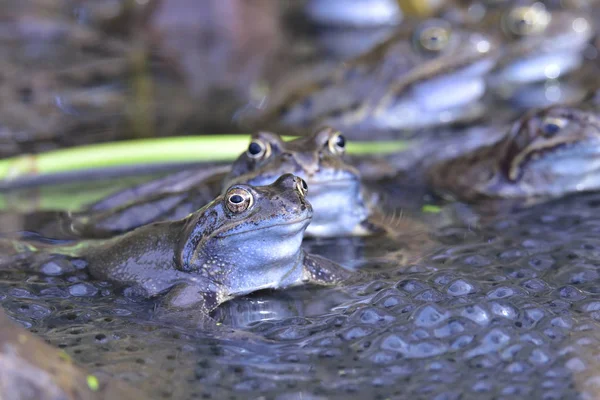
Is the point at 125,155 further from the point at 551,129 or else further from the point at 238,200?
the point at 551,129

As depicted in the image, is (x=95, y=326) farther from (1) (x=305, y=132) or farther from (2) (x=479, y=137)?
(1) (x=305, y=132)

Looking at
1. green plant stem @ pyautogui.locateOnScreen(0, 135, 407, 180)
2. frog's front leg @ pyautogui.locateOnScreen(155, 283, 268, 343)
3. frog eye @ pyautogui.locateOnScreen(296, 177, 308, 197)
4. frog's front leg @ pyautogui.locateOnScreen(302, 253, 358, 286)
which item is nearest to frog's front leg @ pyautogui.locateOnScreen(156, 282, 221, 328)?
frog's front leg @ pyautogui.locateOnScreen(155, 283, 268, 343)

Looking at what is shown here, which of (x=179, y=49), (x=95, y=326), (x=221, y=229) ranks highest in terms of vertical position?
(x=179, y=49)

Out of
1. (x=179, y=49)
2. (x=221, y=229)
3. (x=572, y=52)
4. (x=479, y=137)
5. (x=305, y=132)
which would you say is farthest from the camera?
(x=179, y=49)

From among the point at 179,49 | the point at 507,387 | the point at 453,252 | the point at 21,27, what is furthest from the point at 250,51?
the point at 507,387

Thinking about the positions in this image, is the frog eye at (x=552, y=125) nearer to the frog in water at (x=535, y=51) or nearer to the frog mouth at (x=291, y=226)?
the frog mouth at (x=291, y=226)

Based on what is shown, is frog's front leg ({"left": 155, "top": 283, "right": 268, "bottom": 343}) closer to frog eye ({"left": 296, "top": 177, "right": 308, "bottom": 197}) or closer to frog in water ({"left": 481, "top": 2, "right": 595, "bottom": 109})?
frog eye ({"left": 296, "top": 177, "right": 308, "bottom": 197})

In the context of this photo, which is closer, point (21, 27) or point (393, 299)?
point (393, 299)

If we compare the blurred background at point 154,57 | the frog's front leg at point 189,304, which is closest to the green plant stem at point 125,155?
the blurred background at point 154,57
